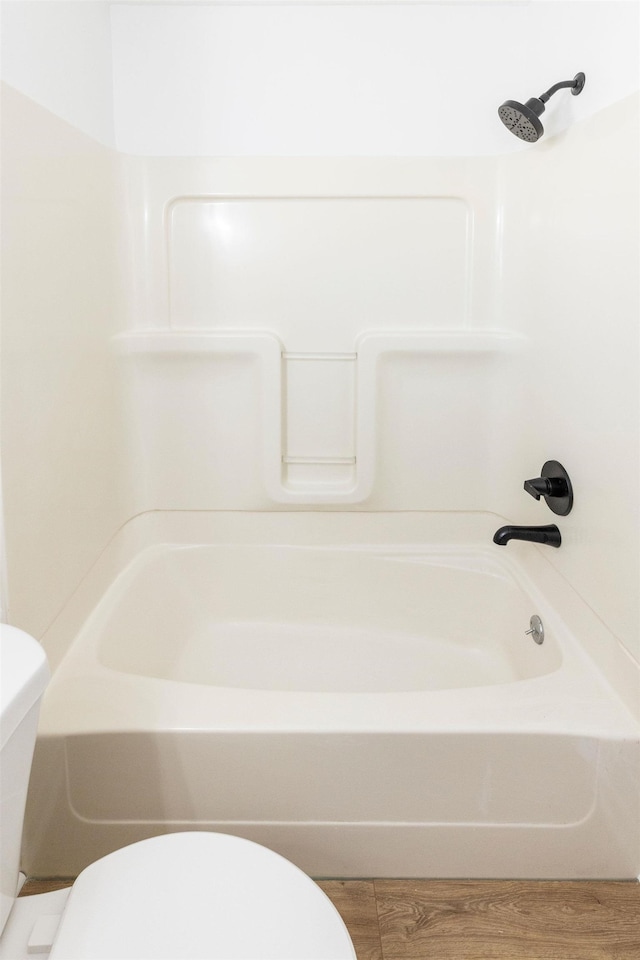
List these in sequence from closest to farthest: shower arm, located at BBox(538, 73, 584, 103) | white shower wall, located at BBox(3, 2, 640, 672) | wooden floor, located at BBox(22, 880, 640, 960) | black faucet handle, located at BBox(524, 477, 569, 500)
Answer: wooden floor, located at BBox(22, 880, 640, 960) < shower arm, located at BBox(538, 73, 584, 103) < black faucet handle, located at BBox(524, 477, 569, 500) < white shower wall, located at BBox(3, 2, 640, 672)

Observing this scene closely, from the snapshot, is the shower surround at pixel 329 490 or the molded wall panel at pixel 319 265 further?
the molded wall panel at pixel 319 265

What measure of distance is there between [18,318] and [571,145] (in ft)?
4.26

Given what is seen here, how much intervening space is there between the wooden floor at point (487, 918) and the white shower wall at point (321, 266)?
2.28 feet

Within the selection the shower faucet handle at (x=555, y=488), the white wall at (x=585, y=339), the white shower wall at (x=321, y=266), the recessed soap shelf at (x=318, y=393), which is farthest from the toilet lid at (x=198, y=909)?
the recessed soap shelf at (x=318, y=393)

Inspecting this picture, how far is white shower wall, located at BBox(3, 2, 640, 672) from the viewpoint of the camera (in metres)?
1.94

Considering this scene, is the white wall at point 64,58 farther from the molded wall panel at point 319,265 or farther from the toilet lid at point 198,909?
the toilet lid at point 198,909

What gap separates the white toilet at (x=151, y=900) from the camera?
0.86 m

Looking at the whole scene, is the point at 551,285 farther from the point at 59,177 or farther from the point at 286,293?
the point at 59,177

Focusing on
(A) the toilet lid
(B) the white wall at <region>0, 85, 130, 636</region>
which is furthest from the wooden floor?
(B) the white wall at <region>0, 85, 130, 636</region>

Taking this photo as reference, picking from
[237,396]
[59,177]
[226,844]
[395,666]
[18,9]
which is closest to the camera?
[226,844]

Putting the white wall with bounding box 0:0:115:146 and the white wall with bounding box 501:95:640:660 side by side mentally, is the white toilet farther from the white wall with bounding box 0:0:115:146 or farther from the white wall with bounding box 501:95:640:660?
the white wall with bounding box 0:0:115:146

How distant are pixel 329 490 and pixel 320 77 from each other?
3.84 feet

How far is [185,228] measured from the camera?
2.14 m

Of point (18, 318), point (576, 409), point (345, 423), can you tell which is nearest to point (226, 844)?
point (18, 318)
